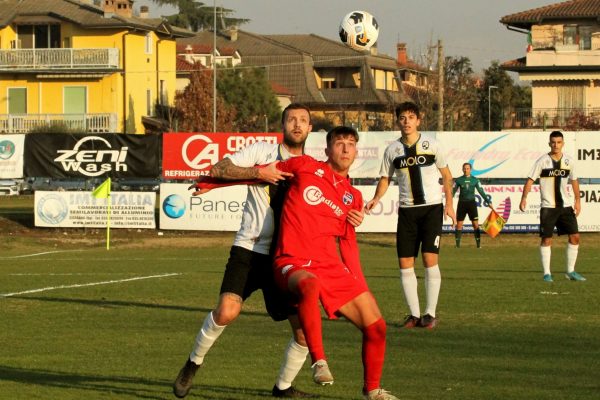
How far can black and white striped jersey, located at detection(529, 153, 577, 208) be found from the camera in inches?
720

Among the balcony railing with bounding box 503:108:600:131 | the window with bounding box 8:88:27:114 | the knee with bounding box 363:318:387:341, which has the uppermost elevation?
the window with bounding box 8:88:27:114

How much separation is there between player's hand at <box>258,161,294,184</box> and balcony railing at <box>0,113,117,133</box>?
61.8 m

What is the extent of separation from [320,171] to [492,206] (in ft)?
78.6

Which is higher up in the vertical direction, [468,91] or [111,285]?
[468,91]

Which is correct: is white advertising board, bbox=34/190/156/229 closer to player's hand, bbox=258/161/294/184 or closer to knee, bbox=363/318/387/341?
player's hand, bbox=258/161/294/184

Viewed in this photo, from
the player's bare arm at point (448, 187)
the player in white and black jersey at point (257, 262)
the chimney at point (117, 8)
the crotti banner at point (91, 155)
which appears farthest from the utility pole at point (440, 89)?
the player in white and black jersey at point (257, 262)

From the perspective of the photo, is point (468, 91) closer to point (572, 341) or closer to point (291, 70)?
point (291, 70)

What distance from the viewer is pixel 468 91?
8025cm

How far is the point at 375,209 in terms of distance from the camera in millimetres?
32312

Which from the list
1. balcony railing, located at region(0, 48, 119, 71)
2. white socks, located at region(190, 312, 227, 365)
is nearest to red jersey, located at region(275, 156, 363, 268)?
white socks, located at region(190, 312, 227, 365)

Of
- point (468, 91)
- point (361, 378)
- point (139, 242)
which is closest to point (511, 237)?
point (139, 242)

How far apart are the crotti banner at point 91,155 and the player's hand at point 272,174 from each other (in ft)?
86.9

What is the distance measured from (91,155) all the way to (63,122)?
35.3m

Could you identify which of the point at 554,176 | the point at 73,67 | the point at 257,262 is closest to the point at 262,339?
the point at 257,262
